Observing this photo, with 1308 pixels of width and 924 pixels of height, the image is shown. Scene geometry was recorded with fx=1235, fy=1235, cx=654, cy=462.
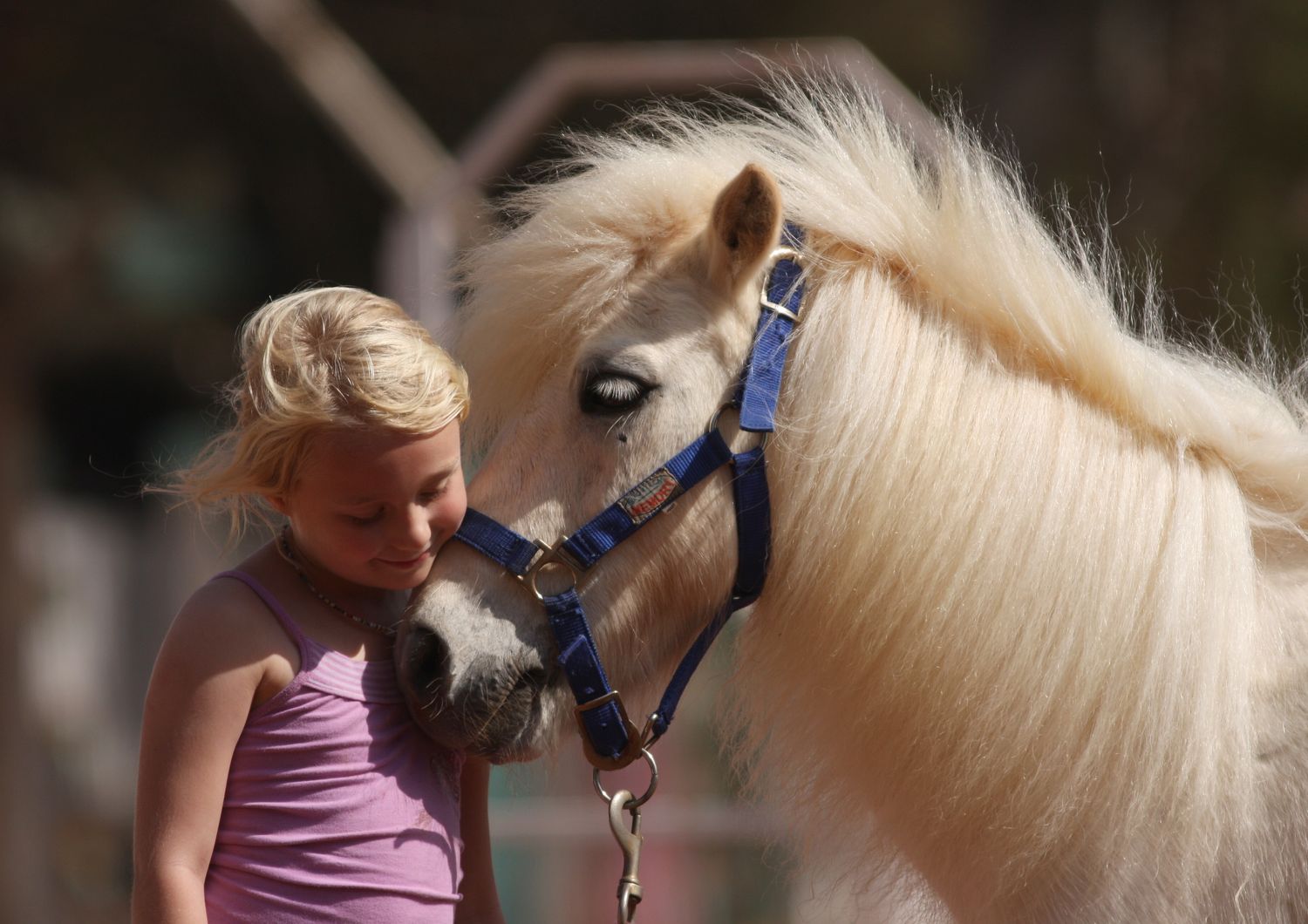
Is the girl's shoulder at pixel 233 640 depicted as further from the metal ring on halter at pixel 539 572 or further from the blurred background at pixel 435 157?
the blurred background at pixel 435 157

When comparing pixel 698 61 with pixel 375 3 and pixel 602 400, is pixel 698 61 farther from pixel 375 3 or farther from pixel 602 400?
pixel 375 3

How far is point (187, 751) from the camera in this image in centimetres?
149

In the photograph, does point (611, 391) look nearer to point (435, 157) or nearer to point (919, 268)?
point (919, 268)

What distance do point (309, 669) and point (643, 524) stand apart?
506 millimetres

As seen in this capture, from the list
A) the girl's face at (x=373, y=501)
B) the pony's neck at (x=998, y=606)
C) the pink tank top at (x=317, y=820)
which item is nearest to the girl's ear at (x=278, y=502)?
the girl's face at (x=373, y=501)

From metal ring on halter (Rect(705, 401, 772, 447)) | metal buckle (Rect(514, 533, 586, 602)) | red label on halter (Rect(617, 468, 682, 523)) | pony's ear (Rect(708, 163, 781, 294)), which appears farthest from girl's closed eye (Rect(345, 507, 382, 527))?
pony's ear (Rect(708, 163, 781, 294))

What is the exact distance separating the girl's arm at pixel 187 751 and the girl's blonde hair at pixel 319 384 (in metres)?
0.20

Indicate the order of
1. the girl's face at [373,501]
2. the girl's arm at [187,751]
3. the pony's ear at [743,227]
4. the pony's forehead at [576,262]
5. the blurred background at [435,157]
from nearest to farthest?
the girl's arm at [187,751] → the girl's face at [373,501] → the pony's ear at [743,227] → the pony's forehead at [576,262] → the blurred background at [435,157]

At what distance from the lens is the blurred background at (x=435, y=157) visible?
4.66 metres

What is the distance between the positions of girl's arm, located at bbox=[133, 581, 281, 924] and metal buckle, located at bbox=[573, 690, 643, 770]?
0.48m

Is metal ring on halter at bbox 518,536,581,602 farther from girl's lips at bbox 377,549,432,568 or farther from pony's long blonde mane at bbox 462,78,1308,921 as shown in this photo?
pony's long blonde mane at bbox 462,78,1308,921

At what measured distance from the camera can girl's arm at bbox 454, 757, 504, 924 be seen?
1.81 m

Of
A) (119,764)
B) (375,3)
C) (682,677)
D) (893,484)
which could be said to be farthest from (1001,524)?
(119,764)

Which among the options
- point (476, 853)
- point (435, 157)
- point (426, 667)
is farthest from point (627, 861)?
point (435, 157)
